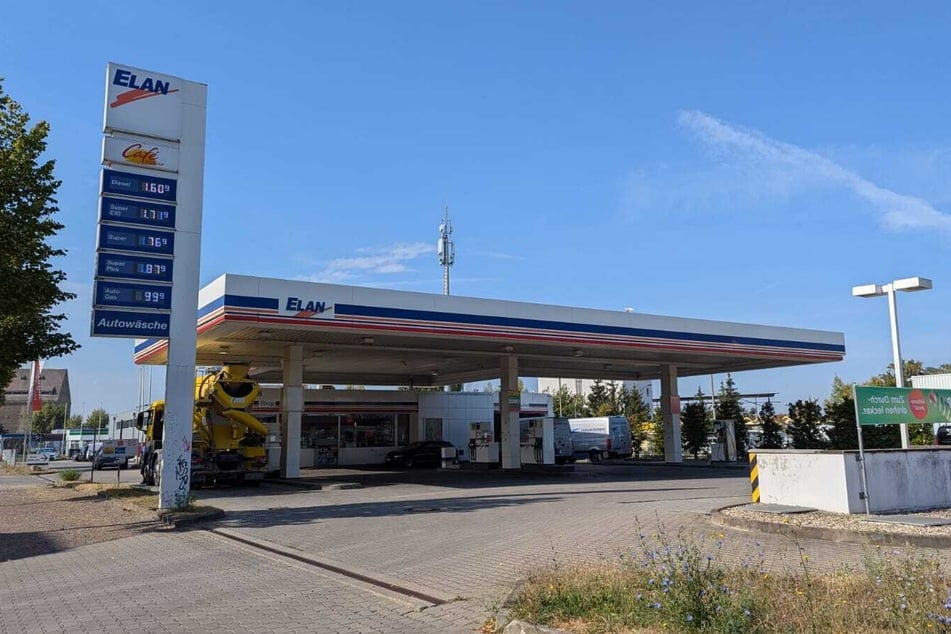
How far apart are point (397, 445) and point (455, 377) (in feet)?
17.9

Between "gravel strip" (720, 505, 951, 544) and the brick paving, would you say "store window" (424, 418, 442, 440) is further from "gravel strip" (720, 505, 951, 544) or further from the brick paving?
"gravel strip" (720, 505, 951, 544)

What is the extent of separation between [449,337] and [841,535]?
1624 centimetres

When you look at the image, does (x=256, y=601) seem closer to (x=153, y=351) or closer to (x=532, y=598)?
(x=532, y=598)

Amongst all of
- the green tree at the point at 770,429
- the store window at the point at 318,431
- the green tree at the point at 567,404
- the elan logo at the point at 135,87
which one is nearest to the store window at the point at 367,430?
the store window at the point at 318,431

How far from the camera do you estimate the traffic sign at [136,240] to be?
16.6m

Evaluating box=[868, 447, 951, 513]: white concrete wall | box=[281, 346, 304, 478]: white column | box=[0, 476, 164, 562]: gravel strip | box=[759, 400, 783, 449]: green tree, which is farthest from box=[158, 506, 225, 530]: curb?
box=[759, 400, 783, 449]: green tree

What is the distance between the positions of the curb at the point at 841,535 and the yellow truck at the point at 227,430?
17506mm

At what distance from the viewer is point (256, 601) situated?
26.1 feet

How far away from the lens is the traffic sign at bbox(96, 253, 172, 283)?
53.7 ft

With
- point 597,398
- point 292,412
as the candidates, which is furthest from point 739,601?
point 597,398

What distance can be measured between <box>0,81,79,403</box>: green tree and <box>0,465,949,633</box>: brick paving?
25.0ft

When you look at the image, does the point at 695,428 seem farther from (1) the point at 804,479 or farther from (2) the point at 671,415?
(1) the point at 804,479

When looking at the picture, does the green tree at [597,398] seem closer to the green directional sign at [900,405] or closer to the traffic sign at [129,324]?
the green directional sign at [900,405]

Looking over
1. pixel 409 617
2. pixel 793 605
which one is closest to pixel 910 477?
pixel 793 605
